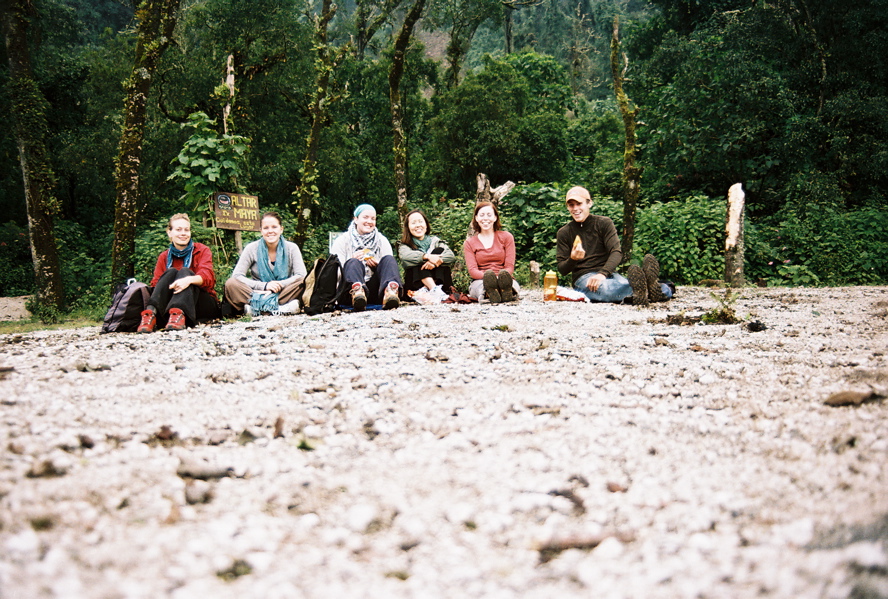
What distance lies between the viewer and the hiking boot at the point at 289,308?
5754 mm

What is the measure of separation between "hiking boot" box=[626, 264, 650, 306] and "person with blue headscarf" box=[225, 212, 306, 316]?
11.7 ft

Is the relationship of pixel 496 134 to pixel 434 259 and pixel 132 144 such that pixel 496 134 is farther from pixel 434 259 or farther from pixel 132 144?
pixel 434 259

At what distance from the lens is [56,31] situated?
16.6 meters

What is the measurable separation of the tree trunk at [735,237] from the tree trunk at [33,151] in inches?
407

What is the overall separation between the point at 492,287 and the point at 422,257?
37.0 inches

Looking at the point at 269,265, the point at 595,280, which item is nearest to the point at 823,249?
the point at 595,280

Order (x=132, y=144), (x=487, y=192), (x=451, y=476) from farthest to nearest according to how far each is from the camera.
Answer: (x=487, y=192) → (x=132, y=144) → (x=451, y=476)

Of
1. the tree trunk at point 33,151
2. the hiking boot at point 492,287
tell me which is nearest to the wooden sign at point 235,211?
the tree trunk at point 33,151

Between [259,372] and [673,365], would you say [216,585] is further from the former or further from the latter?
[673,365]

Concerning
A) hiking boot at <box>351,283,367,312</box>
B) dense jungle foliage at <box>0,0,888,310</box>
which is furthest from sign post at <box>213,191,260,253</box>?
hiking boot at <box>351,283,367,312</box>

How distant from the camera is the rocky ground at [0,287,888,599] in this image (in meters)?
1.17

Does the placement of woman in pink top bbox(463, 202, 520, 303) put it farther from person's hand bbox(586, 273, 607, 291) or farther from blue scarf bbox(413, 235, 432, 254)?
person's hand bbox(586, 273, 607, 291)

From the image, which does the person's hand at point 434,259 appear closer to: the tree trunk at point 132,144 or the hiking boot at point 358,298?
the hiking boot at point 358,298

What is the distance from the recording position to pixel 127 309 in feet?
15.7
